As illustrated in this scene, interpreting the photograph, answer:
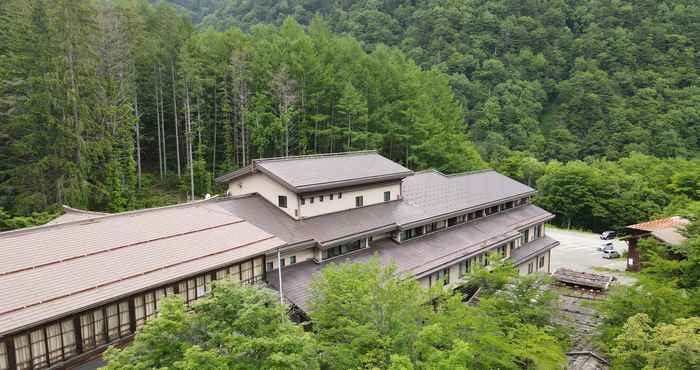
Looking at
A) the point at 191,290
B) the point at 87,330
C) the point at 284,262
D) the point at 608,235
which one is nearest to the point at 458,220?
the point at 284,262

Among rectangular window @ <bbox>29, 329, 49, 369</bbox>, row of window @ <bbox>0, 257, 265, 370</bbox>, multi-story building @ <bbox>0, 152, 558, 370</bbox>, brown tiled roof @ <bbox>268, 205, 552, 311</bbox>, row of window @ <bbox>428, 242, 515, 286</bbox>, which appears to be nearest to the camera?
row of window @ <bbox>0, 257, 265, 370</bbox>

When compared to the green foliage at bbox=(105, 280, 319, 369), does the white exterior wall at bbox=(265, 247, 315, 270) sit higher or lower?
lower

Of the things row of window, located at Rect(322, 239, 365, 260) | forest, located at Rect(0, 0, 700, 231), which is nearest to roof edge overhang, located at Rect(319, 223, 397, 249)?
row of window, located at Rect(322, 239, 365, 260)

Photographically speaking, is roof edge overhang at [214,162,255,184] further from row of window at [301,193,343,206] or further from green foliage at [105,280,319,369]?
green foliage at [105,280,319,369]

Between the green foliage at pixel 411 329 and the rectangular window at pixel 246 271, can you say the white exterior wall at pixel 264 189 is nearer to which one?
the rectangular window at pixel 246 271

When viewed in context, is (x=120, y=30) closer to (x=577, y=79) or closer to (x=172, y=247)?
(x=172, y=247)

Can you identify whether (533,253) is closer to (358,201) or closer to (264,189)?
(358,201)
